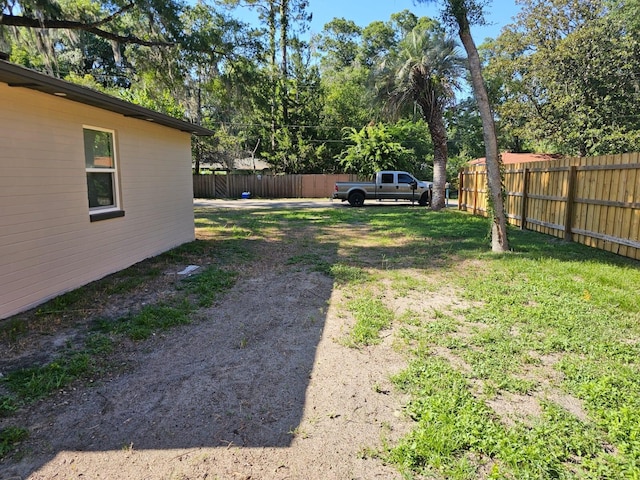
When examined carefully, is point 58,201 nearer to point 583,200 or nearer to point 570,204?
point 583,200

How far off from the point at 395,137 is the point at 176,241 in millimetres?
22752

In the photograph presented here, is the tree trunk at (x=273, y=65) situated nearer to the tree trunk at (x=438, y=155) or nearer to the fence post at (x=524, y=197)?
the tree trunk at (x=438, y=155)

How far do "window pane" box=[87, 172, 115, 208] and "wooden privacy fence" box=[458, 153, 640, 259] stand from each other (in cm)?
721

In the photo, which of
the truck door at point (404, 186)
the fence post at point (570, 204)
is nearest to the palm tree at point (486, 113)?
the fence post at point (570, 204)

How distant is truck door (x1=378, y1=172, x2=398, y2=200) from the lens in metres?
21.0

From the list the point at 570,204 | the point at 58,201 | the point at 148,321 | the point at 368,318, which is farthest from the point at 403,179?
the point at 148,321

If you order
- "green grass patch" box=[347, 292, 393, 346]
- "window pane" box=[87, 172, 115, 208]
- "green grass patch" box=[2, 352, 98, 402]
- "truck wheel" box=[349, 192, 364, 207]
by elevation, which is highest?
"window pane" box=[87, 172, 115, 208]

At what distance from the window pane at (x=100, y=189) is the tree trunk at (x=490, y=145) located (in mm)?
6852

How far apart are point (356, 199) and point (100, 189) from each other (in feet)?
51.7

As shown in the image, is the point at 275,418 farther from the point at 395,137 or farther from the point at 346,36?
the point at 346,36

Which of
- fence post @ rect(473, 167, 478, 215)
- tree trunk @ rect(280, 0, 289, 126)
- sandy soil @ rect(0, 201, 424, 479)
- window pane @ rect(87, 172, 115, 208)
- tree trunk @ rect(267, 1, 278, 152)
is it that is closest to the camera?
sandy soil @ rect(0, 201, 424, 479)

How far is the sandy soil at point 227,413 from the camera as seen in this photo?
235 cm

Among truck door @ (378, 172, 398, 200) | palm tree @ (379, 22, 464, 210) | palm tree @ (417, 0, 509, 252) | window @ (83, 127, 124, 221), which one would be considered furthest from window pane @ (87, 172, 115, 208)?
Answer: truck door @ (378, 172, 398, 200)

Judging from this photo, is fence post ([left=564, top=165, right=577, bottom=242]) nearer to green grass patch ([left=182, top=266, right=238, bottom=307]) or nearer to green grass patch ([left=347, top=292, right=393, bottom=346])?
green grass patch ([left=347, top=292, right=393, bottom=346])
